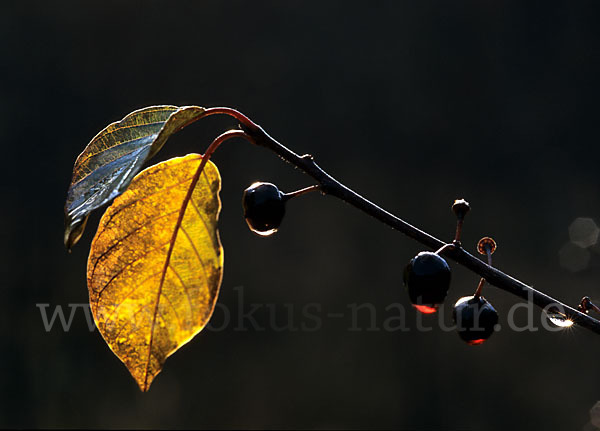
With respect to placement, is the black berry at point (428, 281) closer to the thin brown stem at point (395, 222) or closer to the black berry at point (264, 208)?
the thin brown stem at point (395, 222)

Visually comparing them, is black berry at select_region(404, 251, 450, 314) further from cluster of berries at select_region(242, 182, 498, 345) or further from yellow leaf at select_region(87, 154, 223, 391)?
yellow leaf at select_region(87, 154, 223, 391)

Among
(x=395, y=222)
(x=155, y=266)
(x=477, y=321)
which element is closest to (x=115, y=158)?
(x=155, y=266)

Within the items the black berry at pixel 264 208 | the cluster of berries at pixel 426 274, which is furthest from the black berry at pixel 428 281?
the black berry at pixel 264 208

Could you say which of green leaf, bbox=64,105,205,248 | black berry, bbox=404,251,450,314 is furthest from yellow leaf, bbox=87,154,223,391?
black berry, bbox=404,251,450,314

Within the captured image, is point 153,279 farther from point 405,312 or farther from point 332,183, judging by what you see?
point 405,312

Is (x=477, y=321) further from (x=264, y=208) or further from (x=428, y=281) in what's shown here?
(x=264, y=208)

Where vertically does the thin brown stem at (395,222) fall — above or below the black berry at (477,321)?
above

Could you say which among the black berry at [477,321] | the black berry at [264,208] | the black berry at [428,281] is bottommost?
the black berry at [477,321]
